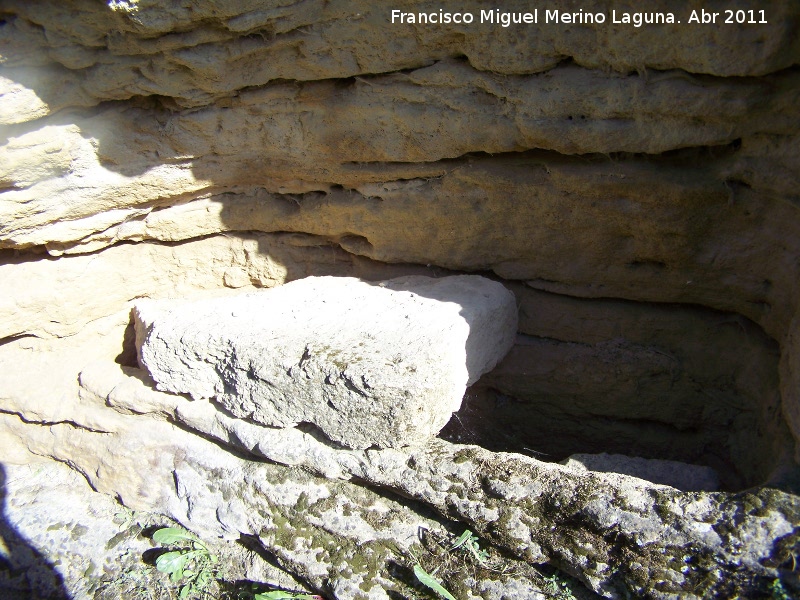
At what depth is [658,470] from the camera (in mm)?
2768

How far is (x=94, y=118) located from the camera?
2.68 meters

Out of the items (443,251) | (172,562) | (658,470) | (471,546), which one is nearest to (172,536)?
(172,562)

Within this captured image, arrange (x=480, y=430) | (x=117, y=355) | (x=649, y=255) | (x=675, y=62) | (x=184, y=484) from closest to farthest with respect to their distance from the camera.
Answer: (x=675, y=62), (x=184, y=484), (x=649, y=255), (x=117, y=355), (x=480, y=430)

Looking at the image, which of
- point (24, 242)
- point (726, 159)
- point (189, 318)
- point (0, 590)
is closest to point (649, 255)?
point (726, 159)

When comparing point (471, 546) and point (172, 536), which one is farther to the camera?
point (172, 536)

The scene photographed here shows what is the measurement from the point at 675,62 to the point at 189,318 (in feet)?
7.09

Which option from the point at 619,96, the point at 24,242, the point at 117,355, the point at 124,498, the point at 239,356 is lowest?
the point at 124,498

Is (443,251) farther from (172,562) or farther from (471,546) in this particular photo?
(172,562)

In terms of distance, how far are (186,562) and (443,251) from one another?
182 cm

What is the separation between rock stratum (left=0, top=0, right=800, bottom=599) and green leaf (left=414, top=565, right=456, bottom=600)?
65 millimetres

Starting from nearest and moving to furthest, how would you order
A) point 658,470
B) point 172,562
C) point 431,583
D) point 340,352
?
1. point 431,583
2. point 340,352
3. point 172,562
4. point 658,470

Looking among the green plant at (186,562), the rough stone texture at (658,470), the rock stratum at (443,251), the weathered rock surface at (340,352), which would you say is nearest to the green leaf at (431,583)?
the rock stratum at (443,251)

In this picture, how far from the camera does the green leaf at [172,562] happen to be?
251 cm

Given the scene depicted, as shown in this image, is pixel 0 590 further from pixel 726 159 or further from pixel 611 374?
pixel 726 159
